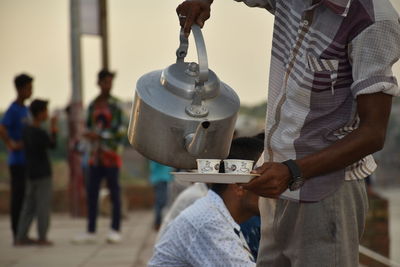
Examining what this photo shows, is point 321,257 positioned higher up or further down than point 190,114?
further down

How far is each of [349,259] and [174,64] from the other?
84cm

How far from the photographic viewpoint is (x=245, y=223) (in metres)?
4.38

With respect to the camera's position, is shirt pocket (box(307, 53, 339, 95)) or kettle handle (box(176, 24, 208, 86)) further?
kettle handle (box(176, 24, 208, 86))

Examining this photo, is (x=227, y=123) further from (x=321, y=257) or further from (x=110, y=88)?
(x=110, y=88)

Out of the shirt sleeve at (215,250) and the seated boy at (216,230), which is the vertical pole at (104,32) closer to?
the seated boy at (216,230)

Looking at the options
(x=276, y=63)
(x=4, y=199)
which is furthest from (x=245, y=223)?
(x=4, y=199)

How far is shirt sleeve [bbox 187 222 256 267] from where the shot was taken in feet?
12.7

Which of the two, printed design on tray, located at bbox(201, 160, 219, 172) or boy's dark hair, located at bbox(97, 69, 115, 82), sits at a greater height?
printed design on tray, located at bbox(201, 160, 219, 172)

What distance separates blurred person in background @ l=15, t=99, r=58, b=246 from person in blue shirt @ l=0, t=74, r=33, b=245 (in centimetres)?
9

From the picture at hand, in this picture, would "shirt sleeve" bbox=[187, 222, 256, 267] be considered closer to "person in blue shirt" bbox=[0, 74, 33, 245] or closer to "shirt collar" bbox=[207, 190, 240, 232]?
"shirt collar" bbox=[207, 190, 240, 232]

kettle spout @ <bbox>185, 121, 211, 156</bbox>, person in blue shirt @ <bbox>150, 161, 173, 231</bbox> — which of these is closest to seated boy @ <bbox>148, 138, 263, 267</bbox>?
kettle spout @ <bbox>185, 121, 211, 156</bbox>

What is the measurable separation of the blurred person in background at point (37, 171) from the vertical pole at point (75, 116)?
4.36m

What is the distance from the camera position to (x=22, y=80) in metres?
9.59

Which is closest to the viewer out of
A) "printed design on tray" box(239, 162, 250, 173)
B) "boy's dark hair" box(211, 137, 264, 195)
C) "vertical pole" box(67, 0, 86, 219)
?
"printed design on tray" box(239, 162, 250, 173)
